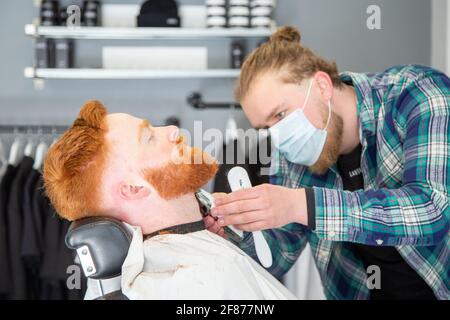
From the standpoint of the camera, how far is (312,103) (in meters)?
1.57

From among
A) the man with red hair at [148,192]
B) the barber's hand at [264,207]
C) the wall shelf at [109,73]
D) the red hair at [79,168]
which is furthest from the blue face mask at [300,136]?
the wall shelf at [109,73]

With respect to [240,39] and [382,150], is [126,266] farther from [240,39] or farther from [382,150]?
[240,39]

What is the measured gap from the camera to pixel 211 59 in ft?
10.0

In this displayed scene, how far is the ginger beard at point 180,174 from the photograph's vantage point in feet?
4.43

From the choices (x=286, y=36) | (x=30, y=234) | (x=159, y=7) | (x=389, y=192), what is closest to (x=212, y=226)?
(x=389, y=192)

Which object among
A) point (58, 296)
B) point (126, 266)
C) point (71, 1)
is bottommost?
point (58, 296)

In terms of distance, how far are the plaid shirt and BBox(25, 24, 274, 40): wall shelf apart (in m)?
1.25

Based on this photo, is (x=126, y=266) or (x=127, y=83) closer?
(x=126, y=266)

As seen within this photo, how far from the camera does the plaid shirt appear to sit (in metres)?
1.22

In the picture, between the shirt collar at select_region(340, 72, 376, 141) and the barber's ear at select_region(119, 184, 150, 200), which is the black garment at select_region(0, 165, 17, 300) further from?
the shirt collar at select_region(340, 72, 376, 141)

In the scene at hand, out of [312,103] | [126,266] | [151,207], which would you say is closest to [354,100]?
[312,103]

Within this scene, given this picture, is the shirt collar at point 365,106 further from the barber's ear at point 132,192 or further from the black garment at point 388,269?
the barber's ear at point 132,192

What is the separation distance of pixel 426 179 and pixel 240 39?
6.27ft

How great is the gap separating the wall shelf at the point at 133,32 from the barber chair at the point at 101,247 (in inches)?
69.1
